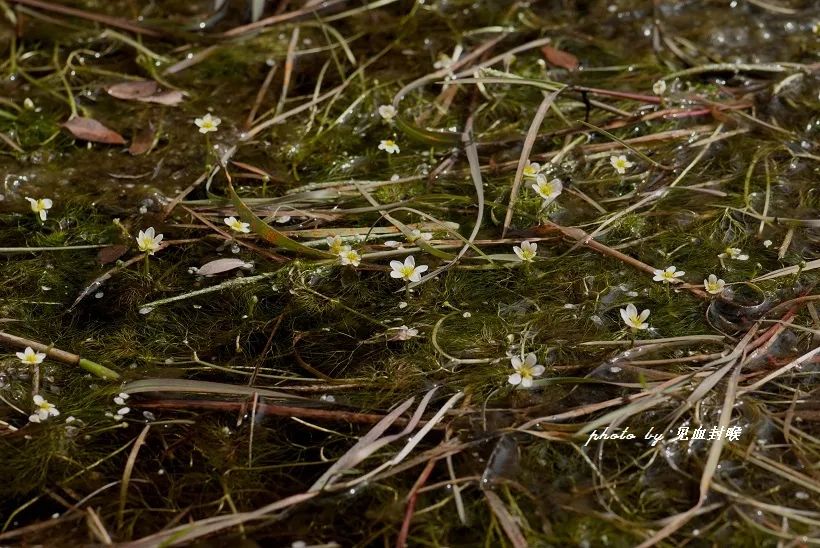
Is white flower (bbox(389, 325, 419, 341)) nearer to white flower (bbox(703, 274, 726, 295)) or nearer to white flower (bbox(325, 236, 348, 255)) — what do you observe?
white flower (bbox(325, 236, 348, 255))

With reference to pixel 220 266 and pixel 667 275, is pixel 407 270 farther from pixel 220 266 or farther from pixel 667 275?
pixel 667 275

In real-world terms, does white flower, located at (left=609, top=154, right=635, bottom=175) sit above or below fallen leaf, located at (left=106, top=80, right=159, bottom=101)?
below


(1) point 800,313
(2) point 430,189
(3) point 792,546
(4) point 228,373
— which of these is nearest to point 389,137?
(2) point 430,189

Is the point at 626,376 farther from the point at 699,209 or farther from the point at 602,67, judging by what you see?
the point at 602,67

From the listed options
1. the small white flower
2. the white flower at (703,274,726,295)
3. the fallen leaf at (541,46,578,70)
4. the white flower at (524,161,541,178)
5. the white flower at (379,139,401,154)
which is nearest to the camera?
the white flower at (703,274,726,295)

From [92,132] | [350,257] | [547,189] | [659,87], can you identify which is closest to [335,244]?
[350,257]

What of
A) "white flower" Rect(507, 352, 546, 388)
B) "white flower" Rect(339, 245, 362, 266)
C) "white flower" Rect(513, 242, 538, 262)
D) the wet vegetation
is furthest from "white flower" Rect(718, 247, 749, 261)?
"white flower" Rect(339, 245, 362, 266)
